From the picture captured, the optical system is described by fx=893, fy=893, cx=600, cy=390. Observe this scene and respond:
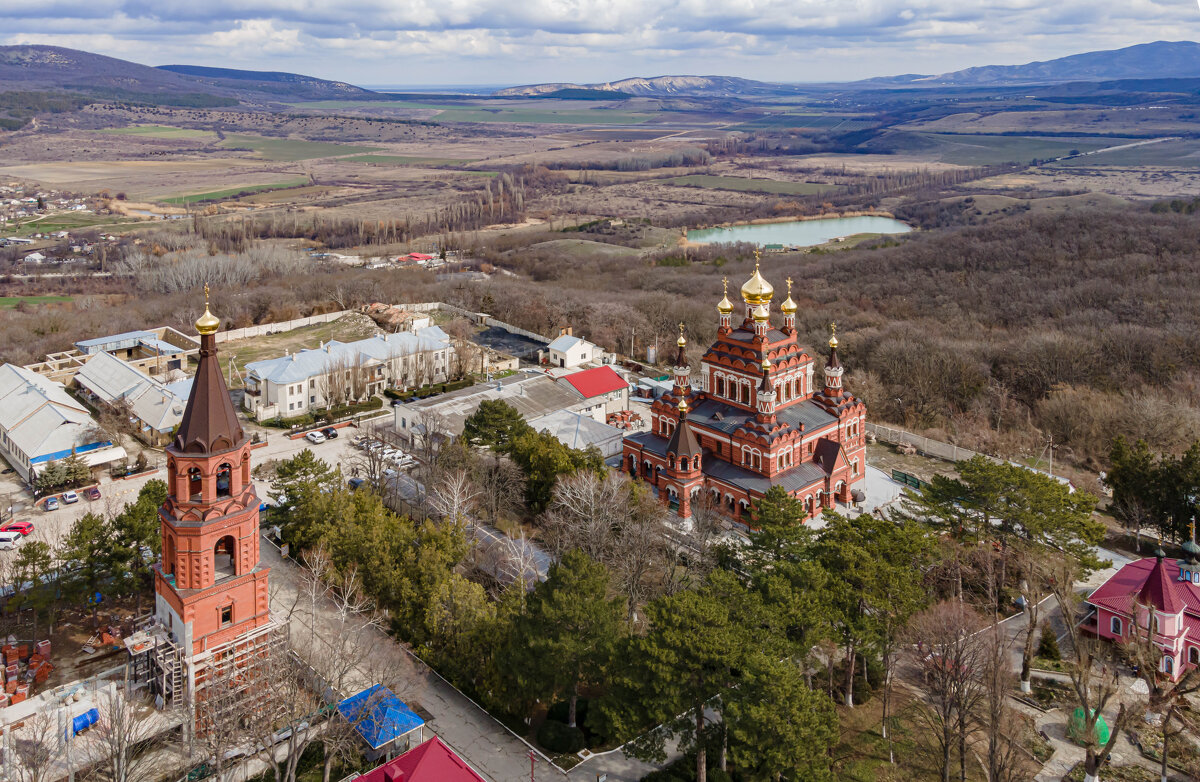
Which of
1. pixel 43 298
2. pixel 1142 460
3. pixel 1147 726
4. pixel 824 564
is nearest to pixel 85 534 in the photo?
pixel 824 564

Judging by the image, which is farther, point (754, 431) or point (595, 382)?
point (595, 382)

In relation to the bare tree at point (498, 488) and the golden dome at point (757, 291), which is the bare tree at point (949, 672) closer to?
the golden dome at point (757, 291)

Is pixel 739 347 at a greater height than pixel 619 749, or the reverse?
pixel 739 347

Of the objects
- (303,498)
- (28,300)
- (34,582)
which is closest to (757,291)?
(303,498)

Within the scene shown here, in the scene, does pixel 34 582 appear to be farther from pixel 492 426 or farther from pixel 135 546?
pixel 492 426

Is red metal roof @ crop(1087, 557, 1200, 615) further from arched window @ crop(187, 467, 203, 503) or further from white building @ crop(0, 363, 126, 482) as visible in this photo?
white building @ crop(0, 363, 126, 482)

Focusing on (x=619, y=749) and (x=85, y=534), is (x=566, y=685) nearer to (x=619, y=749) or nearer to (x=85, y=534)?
(x=619, y=749)
